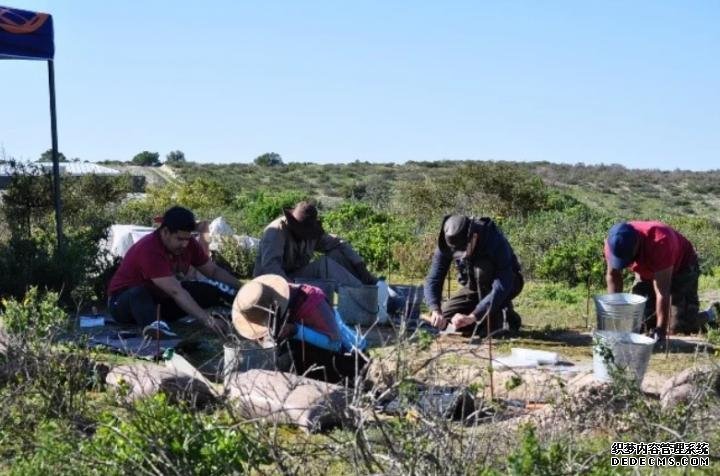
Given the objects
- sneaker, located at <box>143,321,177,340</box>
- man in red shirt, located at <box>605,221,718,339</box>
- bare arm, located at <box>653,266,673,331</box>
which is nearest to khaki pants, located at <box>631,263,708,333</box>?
man in red shirt, located at <box>605,221,718,339</box>

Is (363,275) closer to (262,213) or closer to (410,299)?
(410,299)

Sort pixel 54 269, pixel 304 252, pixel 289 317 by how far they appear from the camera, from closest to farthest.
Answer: pixel 289 317, pixel 304 252, pixel 54 269

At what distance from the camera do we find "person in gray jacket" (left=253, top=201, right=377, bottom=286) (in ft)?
25.7

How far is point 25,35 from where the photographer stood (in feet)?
28.8

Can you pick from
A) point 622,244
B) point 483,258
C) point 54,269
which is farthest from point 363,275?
point 54,269

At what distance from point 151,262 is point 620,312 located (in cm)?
347

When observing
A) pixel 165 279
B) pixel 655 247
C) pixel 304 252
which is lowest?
pixel 165 279

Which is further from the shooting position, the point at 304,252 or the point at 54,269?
the point at 54,269

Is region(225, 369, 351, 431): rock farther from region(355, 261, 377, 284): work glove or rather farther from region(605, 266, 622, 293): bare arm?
region(355, 261, 377, 284): work glove

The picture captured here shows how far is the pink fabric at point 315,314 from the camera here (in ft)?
18.4

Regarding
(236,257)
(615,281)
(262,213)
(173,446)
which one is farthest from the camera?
(262,213)

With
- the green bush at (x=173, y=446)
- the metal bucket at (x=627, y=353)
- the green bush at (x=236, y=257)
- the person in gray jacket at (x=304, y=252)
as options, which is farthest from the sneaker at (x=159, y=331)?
the green bush at (x=236, y=257)

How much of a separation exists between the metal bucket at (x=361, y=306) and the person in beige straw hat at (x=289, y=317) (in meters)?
1.69

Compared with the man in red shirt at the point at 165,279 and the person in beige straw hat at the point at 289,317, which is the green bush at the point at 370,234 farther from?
the person in beige straw hat at the point at 289,317
